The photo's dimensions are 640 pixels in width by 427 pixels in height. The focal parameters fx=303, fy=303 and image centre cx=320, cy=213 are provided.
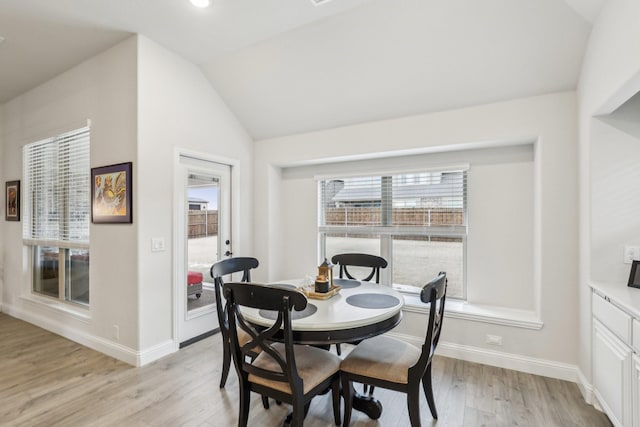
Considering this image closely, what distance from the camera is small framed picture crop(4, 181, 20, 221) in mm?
4258

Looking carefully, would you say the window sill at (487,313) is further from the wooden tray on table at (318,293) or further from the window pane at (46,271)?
the window pane at (46,271)

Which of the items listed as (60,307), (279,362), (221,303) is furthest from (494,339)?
(60,307)

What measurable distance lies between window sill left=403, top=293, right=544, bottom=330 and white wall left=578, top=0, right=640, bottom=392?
37 centimetres

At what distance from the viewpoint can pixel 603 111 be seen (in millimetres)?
2102

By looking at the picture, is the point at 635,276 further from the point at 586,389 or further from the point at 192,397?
the point at 192,397

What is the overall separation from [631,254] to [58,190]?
18.8 feet

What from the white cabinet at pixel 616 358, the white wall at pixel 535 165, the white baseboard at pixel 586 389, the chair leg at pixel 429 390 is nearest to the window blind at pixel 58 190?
the white wall at pixel 535 165


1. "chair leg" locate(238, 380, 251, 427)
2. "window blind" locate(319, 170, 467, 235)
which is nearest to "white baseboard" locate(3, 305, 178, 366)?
"chair leg" locate(238, 380, 251, 427)

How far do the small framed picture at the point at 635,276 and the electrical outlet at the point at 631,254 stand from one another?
0.24ft

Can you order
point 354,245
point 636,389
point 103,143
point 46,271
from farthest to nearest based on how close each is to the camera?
point 46,271, point 354,245, point 103,143, point 636,389

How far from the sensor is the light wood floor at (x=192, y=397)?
2068 mm

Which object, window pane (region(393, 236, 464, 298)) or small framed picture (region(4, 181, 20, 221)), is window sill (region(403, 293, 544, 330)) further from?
small framed picture (region(4, 181, 20, 221))

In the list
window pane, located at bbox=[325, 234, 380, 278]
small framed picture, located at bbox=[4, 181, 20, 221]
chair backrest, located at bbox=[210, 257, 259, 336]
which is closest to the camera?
chair backrest, located at bbox=[210, 257, 259, 336]

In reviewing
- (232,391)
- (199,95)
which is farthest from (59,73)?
(232,391)
